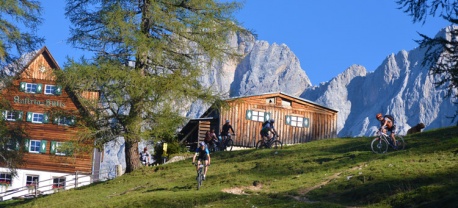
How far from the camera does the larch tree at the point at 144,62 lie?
37594 millimetres

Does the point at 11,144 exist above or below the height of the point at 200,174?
above

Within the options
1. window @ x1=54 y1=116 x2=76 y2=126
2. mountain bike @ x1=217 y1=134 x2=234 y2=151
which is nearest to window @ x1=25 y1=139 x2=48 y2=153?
mountain bike @ x1=217 y1=134 x2=234 y2=151

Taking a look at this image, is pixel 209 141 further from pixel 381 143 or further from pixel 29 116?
pixel 29 116

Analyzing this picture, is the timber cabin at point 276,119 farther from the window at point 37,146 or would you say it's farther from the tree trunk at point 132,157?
the tree trunk at point 132,157

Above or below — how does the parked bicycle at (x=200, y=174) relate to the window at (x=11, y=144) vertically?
below

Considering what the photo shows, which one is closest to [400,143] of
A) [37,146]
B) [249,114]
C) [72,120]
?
[72,120]

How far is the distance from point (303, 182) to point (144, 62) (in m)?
14.4

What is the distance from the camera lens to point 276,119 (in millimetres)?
59344

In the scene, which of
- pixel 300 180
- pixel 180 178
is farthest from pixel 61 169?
pixel 300 180

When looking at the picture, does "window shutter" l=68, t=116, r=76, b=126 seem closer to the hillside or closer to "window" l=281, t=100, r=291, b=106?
the hillside

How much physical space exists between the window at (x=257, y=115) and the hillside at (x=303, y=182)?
58.3ft

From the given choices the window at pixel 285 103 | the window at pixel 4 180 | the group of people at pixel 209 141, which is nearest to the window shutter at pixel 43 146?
the window at pixel 4 180

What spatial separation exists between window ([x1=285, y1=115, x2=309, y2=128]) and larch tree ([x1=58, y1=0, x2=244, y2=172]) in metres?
19.4

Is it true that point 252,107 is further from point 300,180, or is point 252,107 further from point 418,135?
point 300,180
